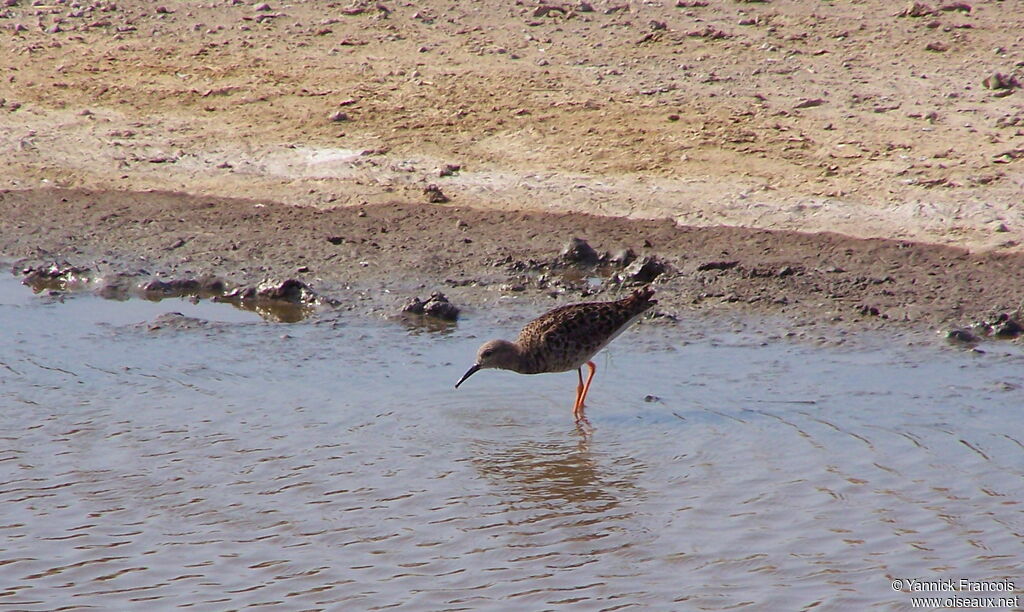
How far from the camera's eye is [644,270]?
1045cm

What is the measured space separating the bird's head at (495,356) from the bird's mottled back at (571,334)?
0.09 m

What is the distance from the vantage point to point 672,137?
1226cm

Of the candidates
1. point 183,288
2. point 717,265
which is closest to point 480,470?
point 717,265

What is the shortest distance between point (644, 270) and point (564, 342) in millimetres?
1808

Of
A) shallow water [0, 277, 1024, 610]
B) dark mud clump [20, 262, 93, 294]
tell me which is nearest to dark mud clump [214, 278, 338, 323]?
shallow water [0, 277, 1024, 610]

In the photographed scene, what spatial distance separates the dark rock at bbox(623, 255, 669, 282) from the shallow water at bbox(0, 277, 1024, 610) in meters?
0.77

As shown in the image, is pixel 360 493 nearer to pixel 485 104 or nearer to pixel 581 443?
pixel 581 443

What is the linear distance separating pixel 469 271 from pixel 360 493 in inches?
142

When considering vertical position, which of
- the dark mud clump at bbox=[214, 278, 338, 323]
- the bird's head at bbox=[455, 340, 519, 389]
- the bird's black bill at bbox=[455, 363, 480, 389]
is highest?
the dark mud clump at bbox=[214, 278, 338, 323]

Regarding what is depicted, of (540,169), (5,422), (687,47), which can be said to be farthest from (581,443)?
(687,47)

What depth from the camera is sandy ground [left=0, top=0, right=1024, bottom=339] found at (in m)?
10.8

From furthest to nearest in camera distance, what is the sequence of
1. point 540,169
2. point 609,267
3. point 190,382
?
point 540,169 < point 609,267 < point 190,382

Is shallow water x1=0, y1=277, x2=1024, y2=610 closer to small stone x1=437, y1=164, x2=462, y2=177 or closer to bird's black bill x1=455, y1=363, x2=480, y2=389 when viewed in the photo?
bird's black bill x1=455, y1=363, x2=480, y2=389

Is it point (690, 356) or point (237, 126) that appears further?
point (237, 126)
